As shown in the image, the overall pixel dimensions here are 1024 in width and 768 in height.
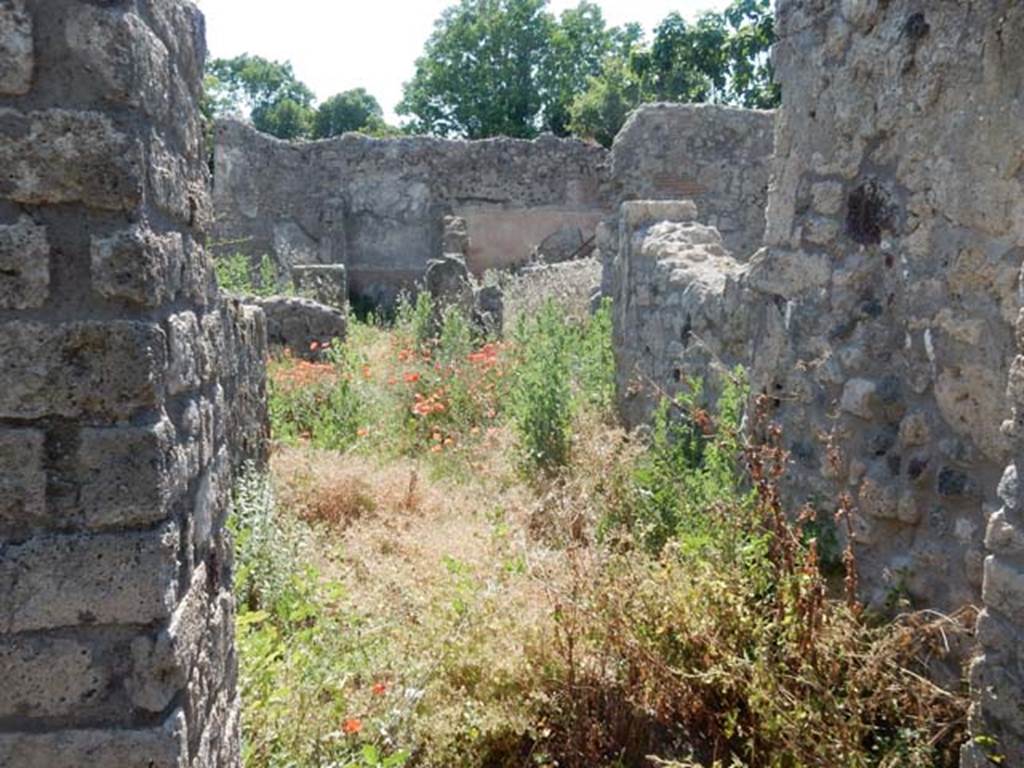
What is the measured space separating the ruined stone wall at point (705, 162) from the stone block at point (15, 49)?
8619 mm

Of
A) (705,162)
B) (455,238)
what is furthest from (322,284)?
(705,162)

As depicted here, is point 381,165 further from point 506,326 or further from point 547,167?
point 506,326

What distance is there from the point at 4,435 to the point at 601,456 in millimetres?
3583

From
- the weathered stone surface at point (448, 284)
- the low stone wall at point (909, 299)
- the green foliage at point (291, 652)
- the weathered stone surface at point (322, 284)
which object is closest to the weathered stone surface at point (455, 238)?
the weathered stone surface at point (322, 284)

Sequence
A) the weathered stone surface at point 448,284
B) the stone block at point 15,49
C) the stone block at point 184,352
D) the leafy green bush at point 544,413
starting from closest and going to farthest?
1. the stone block at point 15,49
2. the stone block at point 184,352
3. the leafy green bush at point 544,413
4. the weathered stone surface at point 448,284

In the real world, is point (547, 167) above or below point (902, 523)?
above

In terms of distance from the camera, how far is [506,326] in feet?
30.3

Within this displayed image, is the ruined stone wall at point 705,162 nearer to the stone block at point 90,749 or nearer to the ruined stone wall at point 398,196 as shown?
the ruined stone wall at point 398,196

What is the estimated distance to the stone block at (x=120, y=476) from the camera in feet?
5.60

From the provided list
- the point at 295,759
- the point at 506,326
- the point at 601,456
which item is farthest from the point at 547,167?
the point at 295,759

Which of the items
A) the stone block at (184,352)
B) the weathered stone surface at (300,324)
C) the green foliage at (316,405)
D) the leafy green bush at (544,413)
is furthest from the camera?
the weathered stone surface at (300,324)

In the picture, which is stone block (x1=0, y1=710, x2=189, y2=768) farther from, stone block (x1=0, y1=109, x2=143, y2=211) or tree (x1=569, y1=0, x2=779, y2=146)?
tree (x1=569, y1=0, x2=779, y2=146)

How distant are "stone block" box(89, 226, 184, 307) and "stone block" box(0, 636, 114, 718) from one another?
2.05 ft

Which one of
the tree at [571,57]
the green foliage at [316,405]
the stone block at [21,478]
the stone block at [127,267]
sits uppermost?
the tree at [571,57]
